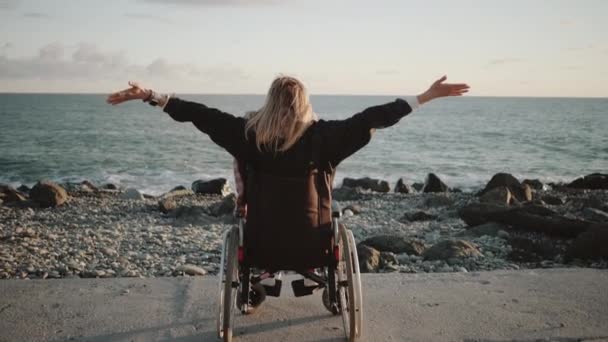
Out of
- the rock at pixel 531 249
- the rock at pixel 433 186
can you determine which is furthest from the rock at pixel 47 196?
the rock at pixel 433 186

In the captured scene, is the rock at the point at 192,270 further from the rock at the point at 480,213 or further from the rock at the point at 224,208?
the rock at the point at 224,208

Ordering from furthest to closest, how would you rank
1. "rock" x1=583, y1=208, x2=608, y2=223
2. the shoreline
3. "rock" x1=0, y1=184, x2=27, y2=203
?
"rock" x1=0, y1=184, x2=27, y2=203
"rock" x1=583, y1=208, x2=608, y2=223
the shoreline

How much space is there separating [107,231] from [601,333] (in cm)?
719

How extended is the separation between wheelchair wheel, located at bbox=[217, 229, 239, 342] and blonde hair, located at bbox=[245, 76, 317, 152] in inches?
23.6

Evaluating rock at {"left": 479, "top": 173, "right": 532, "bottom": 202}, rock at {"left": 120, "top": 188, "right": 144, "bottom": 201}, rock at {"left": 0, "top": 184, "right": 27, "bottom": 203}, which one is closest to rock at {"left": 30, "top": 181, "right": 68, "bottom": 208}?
rock at {"left": 0, "top": 184, "right": 27, "bottom": 203}

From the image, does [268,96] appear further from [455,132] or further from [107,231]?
[455,132]

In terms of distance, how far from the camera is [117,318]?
430 centimetres

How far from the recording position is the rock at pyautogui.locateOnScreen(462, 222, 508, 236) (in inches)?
342

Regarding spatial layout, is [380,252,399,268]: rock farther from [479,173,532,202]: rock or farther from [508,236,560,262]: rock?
[479,173,532,202]: rock

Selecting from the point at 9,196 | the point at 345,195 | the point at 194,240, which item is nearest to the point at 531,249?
the point at 194,240

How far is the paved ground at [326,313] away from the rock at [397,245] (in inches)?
81.4

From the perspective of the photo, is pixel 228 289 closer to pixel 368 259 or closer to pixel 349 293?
pixel 349 293

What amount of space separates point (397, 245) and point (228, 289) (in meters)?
4.23

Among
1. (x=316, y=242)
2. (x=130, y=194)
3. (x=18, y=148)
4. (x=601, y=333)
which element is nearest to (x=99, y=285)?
(x=316, y=242)
